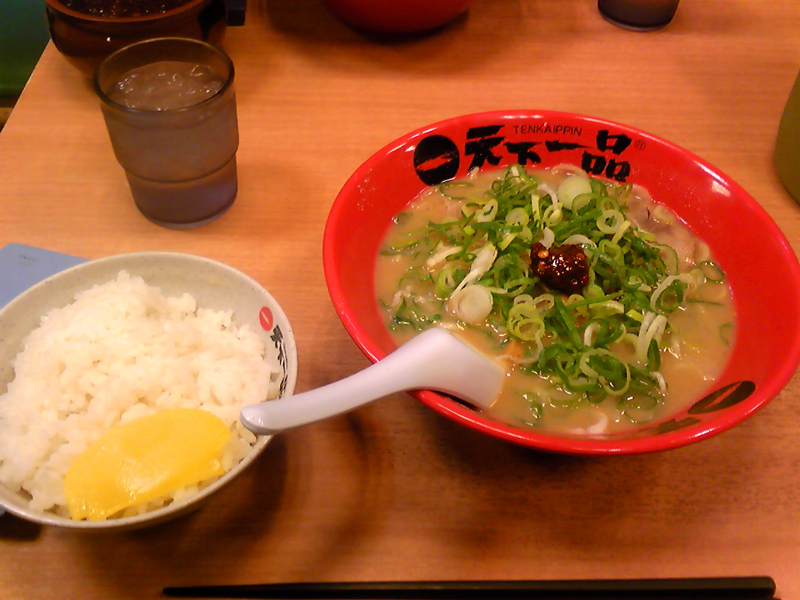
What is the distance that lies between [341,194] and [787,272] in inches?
27.8

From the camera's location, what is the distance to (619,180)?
4.02 ft

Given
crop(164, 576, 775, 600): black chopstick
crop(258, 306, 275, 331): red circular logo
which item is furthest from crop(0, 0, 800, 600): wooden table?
crop(258, 306, 275, 331): red circular logo

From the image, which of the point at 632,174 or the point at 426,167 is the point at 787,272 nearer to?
the point at 632,174

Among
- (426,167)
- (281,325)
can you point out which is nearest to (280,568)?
(281,325)

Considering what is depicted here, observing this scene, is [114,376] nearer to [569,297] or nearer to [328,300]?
[328,300]

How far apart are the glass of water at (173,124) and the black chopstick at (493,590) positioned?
2.53ft

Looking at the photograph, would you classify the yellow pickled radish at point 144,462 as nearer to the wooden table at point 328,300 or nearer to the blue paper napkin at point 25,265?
the wooden table at point 328,300

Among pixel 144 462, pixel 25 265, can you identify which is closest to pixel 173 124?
pixel 25 265

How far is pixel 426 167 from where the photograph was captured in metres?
1.19

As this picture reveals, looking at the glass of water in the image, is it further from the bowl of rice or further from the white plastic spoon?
the white plastic spoon

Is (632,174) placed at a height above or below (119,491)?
above

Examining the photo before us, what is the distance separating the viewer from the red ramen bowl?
30.9 inches

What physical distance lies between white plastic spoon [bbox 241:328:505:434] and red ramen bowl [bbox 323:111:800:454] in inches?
1.1

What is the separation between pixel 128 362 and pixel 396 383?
45cm
